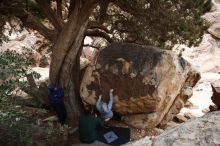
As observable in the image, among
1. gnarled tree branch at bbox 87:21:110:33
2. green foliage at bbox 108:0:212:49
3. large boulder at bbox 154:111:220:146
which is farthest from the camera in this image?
gnarled tree branch at bbox 87:21:110:33

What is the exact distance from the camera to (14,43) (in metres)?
25.5

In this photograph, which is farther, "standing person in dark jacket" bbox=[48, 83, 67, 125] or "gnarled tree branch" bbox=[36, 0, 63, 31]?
"gnarled tree branch" bbox=[36, 0, 63, 31]

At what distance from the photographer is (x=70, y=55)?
13516 mm

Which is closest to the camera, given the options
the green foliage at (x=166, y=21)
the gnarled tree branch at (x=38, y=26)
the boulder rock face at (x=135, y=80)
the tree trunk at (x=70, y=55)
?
the green foliage at (x=166, y=21)

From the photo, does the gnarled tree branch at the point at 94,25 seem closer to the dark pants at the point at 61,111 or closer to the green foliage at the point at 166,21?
the green foliage at the point at 166,21

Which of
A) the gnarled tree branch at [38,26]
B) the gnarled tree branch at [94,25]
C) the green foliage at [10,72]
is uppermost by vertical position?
the gnarled tree branch at [94,25]

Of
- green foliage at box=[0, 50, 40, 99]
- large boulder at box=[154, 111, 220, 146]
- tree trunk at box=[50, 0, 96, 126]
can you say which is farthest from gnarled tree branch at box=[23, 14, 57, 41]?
large boulder at box=[154, 111, 220, 146]

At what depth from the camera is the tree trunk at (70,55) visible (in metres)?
13.2

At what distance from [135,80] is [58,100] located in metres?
2.43

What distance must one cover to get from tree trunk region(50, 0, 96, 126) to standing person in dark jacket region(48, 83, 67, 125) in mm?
380

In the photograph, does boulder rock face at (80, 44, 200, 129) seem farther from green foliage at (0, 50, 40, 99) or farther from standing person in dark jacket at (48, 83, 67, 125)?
green foliage at (0, 50, 40, 99)

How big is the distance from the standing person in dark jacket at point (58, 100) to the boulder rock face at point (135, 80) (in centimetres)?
72

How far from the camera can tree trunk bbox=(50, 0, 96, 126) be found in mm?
13250

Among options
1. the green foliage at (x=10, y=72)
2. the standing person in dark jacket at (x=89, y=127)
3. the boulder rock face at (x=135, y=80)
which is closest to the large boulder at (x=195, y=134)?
the green foliage at (x=10, y=72)
